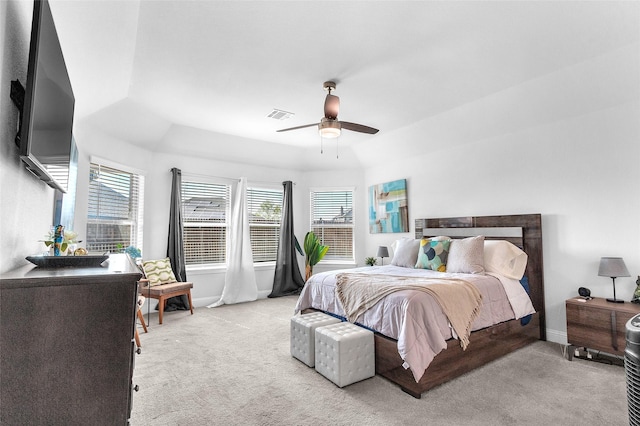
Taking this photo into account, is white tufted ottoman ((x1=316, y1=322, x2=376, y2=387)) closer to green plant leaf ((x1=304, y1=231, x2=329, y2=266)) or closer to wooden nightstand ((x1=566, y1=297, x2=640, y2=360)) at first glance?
wooden nightstand ((x1=566, y1=297, x2=640, y2=360))

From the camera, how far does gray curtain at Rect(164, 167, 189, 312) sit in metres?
5.15

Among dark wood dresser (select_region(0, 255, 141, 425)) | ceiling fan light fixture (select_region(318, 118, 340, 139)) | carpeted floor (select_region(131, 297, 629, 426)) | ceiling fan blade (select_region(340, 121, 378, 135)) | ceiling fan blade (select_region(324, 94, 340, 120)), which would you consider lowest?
carpeted floor (select_region(131, 297, 629, 426))

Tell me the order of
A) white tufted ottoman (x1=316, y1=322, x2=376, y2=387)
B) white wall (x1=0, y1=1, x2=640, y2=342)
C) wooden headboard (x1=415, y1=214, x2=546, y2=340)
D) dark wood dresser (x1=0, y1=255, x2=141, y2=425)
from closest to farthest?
dark wood dresser (x1=0, y1=255, x2=141, y2=425) < white tufted ottoman (x1=316, y1=322, x2=376, y2=387) < white wall (x1=0, y1=1, x2=640, y2=342) < wooden headboard (x1=415, y1=214, x2=546, y2=340)

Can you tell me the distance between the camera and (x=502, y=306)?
10.9 ft

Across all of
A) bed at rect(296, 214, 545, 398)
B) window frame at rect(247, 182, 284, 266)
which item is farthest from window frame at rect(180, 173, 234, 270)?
bed at rect(296, 214, 545, 398)

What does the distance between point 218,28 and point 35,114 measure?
1673 millimetres

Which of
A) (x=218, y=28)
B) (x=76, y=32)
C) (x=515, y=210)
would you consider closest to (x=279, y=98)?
(x=218, y=28)

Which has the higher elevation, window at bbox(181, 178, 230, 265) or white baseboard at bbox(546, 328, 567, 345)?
window at bbox(181, 178, 230, 265)

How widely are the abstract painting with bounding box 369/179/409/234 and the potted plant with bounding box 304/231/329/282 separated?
102 cm

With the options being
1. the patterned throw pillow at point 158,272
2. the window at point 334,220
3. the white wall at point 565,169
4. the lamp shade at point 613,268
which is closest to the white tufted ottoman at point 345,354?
the lamp shade at point 613,268

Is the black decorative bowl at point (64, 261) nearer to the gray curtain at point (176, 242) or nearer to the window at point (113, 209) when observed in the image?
the window at point (113, 209)

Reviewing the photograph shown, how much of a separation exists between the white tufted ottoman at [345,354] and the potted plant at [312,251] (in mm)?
3389

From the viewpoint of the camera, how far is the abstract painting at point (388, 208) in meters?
5.57

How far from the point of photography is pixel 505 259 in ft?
12.1
